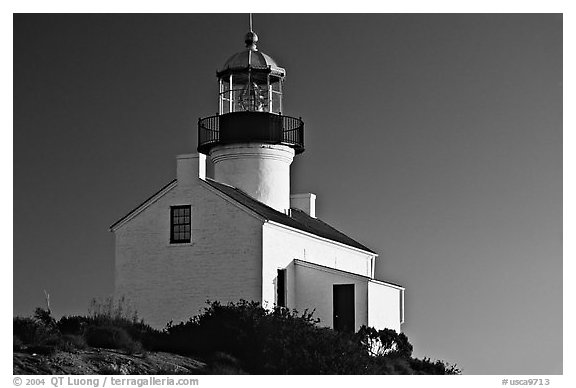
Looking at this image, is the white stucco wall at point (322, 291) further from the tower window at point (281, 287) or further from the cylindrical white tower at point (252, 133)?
the cylindrical white tower at point (252, 133)

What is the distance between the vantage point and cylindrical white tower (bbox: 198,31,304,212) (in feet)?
92.9

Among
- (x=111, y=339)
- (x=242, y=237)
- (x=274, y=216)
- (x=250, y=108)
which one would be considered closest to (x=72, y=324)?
(x=111, y=339)

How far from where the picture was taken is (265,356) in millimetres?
22734

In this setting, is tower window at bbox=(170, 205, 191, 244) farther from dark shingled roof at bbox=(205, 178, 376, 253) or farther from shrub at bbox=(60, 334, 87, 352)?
shrub at bbox=(60, 334, 87, 352)

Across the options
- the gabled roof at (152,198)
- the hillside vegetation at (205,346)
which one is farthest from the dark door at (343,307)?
the gabled roof at (152,198)

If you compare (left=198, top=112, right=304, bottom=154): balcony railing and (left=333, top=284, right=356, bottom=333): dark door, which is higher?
(left=198, top=112, right=304, bottom=154): balcony railing

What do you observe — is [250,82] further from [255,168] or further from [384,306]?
[384,306]

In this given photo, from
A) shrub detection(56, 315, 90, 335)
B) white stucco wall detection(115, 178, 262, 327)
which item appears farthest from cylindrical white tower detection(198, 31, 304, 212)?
shrub detection(56, 315, 90, 335)

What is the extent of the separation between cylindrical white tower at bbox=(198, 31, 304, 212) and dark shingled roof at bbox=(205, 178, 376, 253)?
0.45 metres

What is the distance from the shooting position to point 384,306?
27406 mm

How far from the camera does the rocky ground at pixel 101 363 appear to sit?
19.6 m
